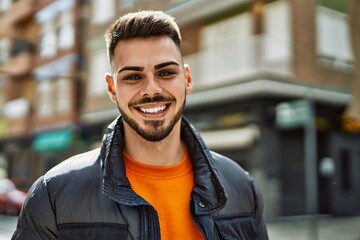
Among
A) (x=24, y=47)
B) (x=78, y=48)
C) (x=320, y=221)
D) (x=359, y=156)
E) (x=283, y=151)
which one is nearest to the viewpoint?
(x=320, y=221)

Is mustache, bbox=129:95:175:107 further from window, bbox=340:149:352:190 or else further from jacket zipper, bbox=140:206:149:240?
window, bbox=340:149:352:190

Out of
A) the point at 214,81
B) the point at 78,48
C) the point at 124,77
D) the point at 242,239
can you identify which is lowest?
the point at 242,239

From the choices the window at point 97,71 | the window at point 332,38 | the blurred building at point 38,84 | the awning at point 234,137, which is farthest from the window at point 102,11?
the window at point 332,38

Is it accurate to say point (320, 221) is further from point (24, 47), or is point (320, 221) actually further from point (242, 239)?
point (24, 47)

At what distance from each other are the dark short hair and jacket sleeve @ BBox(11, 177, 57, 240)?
617mm

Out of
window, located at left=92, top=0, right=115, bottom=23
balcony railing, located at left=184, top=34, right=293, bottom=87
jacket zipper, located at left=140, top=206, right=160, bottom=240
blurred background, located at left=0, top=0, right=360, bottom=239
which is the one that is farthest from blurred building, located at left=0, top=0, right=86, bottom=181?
jacket zipper, located at left=140, top=206, right=160, bottom=240

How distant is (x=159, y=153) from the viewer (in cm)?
208

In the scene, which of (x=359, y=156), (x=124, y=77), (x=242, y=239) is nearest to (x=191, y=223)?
(x=242, y=239)

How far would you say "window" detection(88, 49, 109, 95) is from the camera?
2238cm

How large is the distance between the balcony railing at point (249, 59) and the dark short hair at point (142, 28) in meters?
13.5

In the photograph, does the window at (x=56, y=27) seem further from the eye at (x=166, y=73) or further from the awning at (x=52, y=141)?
the eye at (x=166, y=73)

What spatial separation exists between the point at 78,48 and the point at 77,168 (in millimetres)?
23551

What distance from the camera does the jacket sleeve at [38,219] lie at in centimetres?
187

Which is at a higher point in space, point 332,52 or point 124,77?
point 332,52
